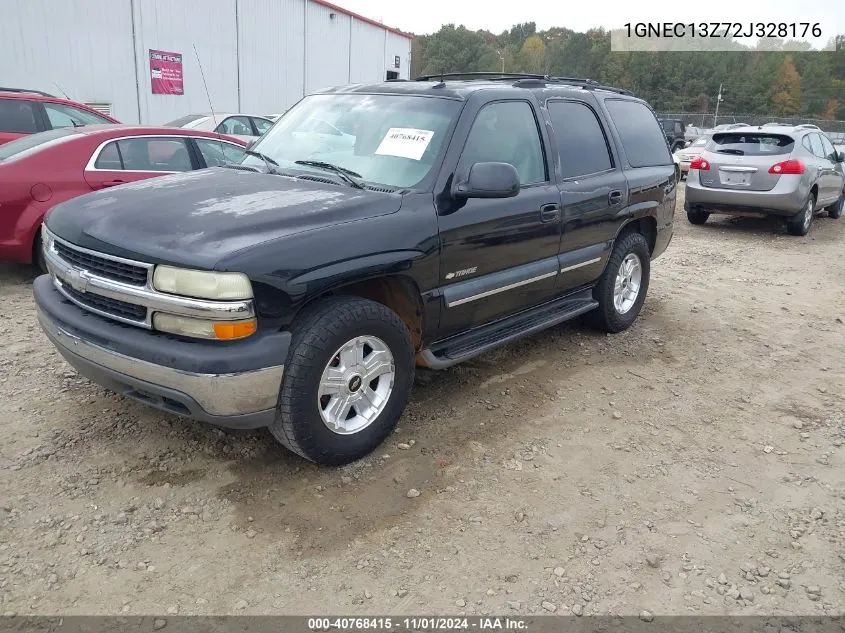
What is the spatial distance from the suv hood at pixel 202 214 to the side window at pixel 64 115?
5.03m

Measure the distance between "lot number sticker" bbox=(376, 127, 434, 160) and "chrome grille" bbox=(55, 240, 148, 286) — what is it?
5.06ft

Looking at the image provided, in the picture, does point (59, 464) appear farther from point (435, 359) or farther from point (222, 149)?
point (222, 149)

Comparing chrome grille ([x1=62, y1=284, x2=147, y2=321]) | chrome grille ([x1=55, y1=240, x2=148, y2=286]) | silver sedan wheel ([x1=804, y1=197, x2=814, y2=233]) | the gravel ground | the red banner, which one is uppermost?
the red banner

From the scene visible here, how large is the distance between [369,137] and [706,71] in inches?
3673

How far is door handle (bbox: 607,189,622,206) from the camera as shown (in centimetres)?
496

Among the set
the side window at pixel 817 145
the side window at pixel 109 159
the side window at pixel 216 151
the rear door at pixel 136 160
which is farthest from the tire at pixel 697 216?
the side window at pixel 109 159

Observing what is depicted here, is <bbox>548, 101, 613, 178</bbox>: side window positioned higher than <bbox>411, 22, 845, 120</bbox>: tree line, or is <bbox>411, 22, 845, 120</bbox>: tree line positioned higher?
<bbox>411, 22, 845, 120</bbox>: tree line

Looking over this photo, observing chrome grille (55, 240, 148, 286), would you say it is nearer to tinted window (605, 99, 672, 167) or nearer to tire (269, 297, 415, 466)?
tire (269, 297, 415, 466)

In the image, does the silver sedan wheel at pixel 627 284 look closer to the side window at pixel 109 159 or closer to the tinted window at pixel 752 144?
the side window at pixel 109 159

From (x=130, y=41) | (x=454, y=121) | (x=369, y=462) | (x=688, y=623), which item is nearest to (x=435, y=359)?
(x=369, y=462)

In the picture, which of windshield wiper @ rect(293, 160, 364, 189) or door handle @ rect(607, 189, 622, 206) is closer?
windshield wiper @ rect(293, 160, 364, 189)

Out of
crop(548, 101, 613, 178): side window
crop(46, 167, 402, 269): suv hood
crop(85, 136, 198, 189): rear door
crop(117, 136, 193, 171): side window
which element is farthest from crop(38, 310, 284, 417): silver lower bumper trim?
crop(117, 136, 193, 171): side window

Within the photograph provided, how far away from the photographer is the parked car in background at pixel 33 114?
25.1ft

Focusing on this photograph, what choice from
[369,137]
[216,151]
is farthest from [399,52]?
[369,137]
